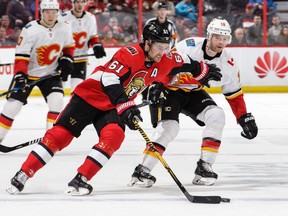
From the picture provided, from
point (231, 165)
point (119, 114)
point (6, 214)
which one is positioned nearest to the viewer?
point (6, 214)

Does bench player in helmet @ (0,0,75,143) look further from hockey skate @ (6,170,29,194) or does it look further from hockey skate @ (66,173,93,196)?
hockey skate @ (66,173,93,196)

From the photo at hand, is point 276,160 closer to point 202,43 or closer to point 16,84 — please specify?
point 202,43

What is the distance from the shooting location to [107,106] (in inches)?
176

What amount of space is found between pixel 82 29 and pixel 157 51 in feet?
13.4

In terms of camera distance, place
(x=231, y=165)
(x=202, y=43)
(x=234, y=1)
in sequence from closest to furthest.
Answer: (x=202, y=43), (x=231, y=165), (x=234, y=1)

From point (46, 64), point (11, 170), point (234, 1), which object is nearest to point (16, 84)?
point (46, 64)

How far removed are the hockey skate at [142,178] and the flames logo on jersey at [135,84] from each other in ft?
1.36

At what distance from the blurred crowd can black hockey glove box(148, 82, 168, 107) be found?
5.74 meters

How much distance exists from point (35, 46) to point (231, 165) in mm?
1586

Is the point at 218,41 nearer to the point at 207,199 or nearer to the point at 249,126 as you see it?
the point at 249,126

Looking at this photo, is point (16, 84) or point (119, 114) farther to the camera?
point (16, 84)

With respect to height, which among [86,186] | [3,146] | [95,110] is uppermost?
[95,110]

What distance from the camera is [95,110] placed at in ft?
14.8

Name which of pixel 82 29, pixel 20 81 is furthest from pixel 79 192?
pixel 82 29
